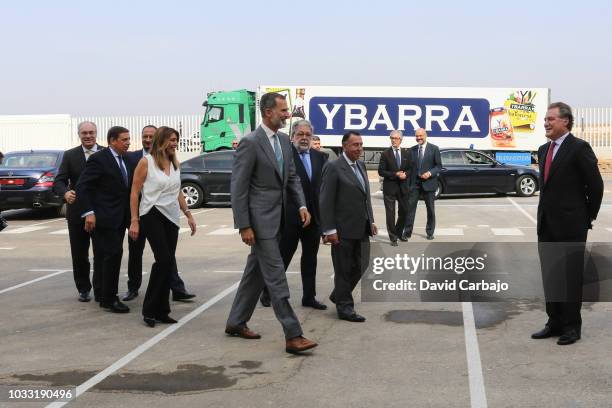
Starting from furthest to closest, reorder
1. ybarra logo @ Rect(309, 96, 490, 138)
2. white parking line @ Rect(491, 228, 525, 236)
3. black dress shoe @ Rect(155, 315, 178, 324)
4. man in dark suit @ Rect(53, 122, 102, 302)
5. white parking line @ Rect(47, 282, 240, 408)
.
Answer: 1. ybarra logo @ Rect(309, 96, 490, 138)
2. white parking line @ Rect(491, 228, 525, 236)
3. man in dark suit @ Rect(53, 122, 102, 302)
4. black dress shoe @ Rect(155, 315, 178, 324)
5. white parking line @ Rect(47, 282, 240, 408)

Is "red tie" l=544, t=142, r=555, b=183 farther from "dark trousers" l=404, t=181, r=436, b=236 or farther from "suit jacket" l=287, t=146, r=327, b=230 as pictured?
"dark trousers" l=404, t=181, r=436, b=236

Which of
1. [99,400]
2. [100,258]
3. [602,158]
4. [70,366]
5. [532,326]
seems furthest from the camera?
[602,158]

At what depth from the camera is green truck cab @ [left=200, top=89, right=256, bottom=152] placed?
112ft

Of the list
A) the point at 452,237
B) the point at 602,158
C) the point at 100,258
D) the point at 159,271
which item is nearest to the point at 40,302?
the point at 100,258

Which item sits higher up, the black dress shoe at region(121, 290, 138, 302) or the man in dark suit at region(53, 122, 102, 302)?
the man in dark suit at region(53, 122, 102, 302)

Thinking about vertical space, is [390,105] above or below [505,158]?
above

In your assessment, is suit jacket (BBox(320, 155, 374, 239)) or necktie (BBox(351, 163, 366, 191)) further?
necktie (BBox(351, 163, 366, 191))

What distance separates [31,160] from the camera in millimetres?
19328

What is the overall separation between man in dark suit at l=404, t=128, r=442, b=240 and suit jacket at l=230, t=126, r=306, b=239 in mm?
7194

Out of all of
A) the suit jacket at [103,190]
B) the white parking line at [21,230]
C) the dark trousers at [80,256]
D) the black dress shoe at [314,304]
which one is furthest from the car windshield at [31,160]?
the black dress shoe at [314,304]

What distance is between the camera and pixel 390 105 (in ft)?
112

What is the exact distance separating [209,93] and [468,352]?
29.8 meters

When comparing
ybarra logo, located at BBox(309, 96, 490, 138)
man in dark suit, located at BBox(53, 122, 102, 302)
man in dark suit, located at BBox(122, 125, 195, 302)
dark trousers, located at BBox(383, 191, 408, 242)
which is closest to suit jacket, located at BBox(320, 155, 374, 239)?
man in dark suit, located at BBox(122, 125, 195, 302)

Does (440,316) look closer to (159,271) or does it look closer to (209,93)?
(159,271)
